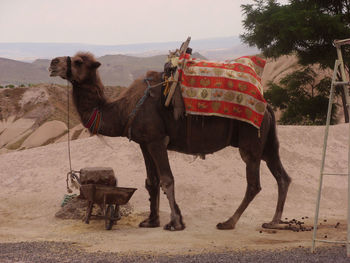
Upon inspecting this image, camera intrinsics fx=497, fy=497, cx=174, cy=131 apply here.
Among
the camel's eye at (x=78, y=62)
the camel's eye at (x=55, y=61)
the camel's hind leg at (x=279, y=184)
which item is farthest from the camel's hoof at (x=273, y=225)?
the camel's eye at (x=55, y=61)

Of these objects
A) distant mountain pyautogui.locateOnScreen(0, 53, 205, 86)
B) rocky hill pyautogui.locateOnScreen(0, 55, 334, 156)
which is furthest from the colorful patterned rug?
distant mountain pyautogui.locateOnScreen(0, 53, 205, 86)

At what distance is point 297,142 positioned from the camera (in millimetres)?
12742

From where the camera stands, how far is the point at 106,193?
7242 mm

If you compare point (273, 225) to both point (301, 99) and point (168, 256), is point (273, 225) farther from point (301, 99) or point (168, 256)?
point (301, 99)

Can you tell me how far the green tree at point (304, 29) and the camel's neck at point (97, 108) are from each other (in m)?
14.9

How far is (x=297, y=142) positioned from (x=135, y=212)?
18.7 ft

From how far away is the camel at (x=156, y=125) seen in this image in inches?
274

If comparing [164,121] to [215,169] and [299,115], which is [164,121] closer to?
[215,169]

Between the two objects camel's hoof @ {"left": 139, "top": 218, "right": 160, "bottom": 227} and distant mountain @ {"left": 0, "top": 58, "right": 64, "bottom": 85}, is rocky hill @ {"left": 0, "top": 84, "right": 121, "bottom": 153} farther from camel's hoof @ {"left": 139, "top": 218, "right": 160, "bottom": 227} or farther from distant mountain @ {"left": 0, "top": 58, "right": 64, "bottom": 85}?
distant mountain @ {"left": 0, "top": 58, "right": 64, "bottom": 85}

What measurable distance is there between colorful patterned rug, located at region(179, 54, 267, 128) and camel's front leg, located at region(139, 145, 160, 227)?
41.9 inches

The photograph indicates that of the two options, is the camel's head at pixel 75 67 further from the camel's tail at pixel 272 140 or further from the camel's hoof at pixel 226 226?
the camel's hoof at pixel 226 226

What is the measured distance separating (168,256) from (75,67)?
9.82 ft

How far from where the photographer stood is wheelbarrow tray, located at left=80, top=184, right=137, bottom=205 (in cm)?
723

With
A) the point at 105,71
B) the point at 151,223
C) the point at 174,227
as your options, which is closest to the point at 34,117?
the point at 151,223
